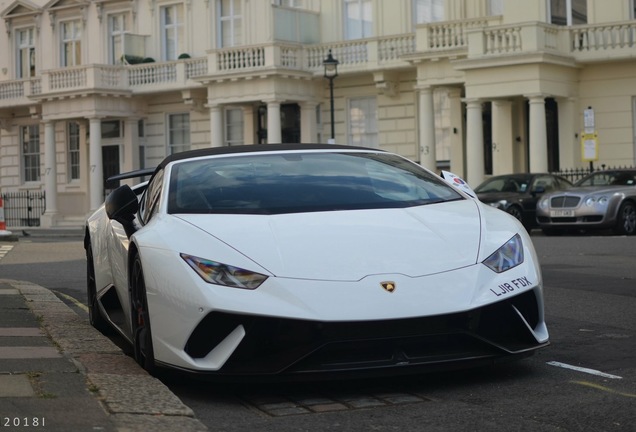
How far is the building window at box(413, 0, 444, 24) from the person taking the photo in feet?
129

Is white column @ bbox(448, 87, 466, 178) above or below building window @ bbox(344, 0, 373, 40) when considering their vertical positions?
below

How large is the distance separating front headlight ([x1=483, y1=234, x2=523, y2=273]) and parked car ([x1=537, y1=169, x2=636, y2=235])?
64.8 feet

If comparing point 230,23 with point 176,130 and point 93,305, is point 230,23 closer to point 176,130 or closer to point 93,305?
point 176,130

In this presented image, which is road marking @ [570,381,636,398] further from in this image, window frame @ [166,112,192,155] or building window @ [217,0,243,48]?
window frame @ [166,112,192,155]

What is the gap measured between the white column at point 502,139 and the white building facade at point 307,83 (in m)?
0.05

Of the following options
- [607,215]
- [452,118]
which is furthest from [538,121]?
[607,215]

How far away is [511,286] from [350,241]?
35.6 inches

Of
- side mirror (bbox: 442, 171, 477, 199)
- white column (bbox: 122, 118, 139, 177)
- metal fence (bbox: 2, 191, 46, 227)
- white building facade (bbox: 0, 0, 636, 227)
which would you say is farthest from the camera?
A: metal fence (bbox: 2, 191, 46, 227)

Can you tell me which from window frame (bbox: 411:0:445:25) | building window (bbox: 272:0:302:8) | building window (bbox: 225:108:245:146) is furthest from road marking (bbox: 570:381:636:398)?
building window (bbox: 225:108:245:146)

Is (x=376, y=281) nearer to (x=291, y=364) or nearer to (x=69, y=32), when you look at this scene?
(x=291, y=364)

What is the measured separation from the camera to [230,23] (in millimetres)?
45469

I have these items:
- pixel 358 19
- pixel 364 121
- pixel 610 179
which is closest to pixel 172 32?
pixel 358 19

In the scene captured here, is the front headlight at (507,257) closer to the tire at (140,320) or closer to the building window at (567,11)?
the tire at (140,320)

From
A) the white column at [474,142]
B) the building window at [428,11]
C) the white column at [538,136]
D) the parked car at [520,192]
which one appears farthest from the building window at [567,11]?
the parked car at [520,192]
